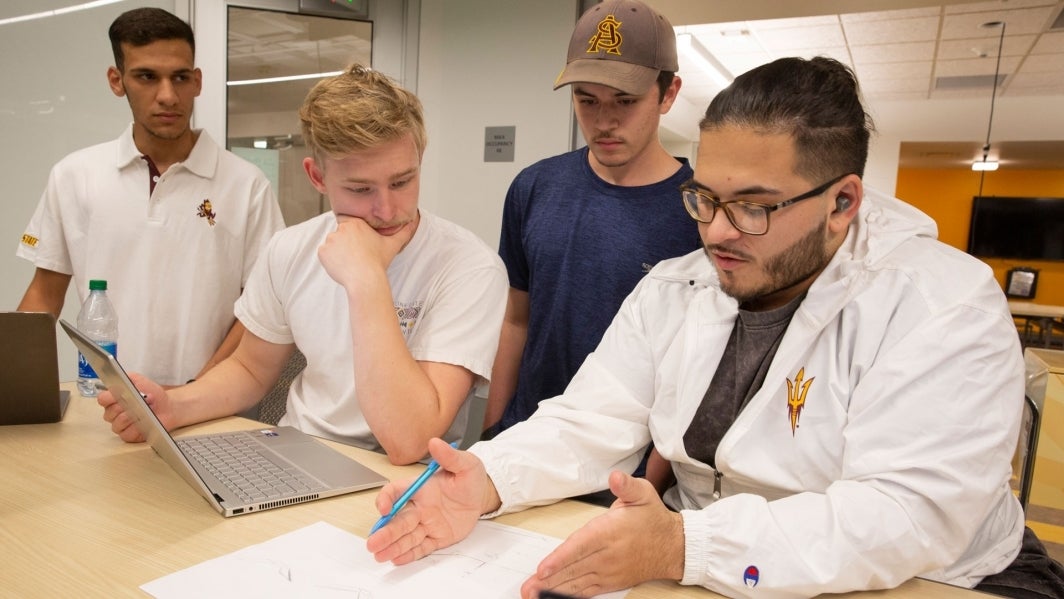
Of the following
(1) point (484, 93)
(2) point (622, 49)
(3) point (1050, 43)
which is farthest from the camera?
(3) point (1050, 43)

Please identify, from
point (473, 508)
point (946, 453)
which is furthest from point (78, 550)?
point (946, 453)

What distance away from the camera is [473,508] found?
0.98 meters

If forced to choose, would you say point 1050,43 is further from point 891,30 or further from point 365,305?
point 365,305

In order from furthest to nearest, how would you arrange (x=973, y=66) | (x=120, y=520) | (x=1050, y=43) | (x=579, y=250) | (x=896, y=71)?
1. (x=896, y=71)
2. (x=973, y=66)
3. (x=1050, y=43)
4. (x=579, y=250)
5. (x=120, y=520)

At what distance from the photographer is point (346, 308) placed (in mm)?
1556

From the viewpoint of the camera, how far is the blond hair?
136cm

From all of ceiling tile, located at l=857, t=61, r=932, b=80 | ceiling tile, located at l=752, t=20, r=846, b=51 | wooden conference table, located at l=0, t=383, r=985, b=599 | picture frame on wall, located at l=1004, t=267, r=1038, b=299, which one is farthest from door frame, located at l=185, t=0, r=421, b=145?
picture frame on wall, located at l=1004, t=267, r=1038, b=299

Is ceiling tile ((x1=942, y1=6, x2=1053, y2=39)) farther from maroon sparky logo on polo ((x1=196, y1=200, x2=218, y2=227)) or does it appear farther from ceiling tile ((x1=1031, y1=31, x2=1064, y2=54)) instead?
maroon sparky logo on polo ((x1=196, y1=200, x2=218, y2=227))

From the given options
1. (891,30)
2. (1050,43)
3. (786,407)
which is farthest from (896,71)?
(786,407)

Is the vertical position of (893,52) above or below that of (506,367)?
above

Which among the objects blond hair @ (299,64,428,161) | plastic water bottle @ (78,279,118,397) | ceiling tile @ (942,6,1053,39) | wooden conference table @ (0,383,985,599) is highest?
ceiling tile @ (942,6,1053,39)

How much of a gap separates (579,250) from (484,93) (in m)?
1.82

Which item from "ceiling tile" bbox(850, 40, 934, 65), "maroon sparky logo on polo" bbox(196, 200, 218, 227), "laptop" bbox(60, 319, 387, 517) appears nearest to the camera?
"laptop" bbox(60, 319, 387, 517)

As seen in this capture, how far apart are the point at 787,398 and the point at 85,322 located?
2.07 meters
